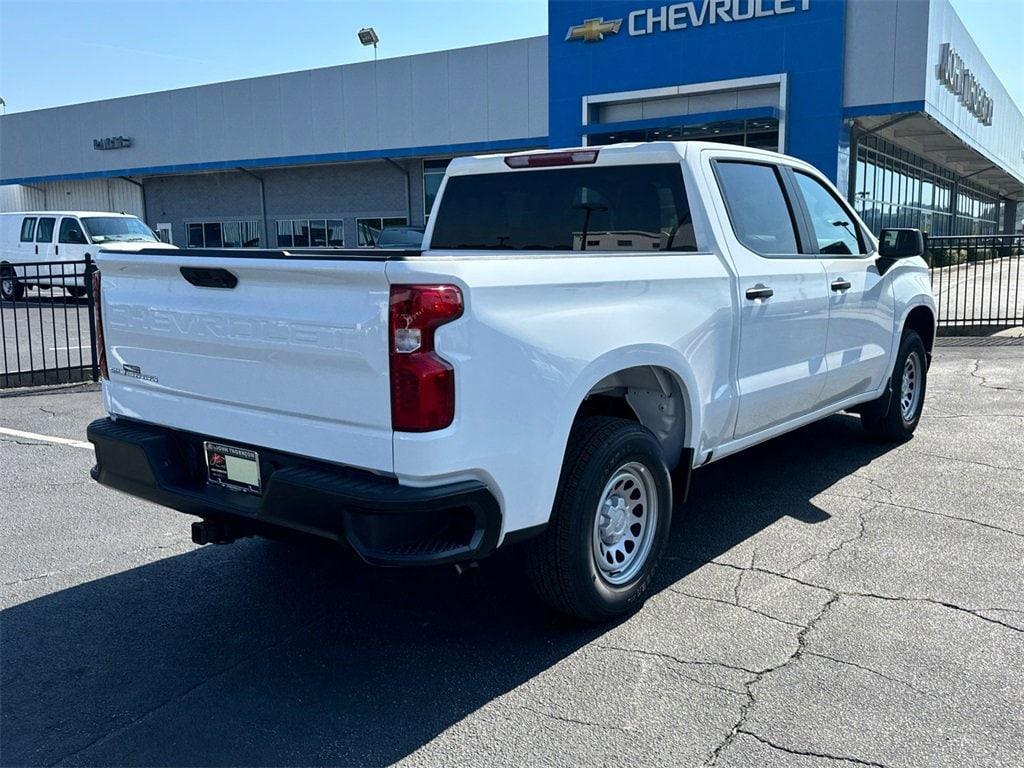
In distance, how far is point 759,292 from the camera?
4625mm

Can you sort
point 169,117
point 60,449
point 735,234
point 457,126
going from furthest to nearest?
point 169,117, point 457,126, point 60,449, point 735,234

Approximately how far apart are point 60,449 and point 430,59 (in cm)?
2328

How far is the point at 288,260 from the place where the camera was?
3.21m

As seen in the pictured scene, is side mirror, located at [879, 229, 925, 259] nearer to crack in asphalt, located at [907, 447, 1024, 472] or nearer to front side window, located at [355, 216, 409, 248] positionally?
crack in asphalt, located at [907, 447, 1024, 472]

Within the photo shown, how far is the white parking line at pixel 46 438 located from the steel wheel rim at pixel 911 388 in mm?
6365

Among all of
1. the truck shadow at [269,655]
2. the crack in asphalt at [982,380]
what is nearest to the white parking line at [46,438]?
the truck shadow at [269,655]

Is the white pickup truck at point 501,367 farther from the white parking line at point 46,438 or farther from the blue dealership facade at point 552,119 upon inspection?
the blue dealership facade at point 552,119

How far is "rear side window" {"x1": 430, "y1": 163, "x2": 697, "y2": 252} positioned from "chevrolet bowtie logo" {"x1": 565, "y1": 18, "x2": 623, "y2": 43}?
18.6m

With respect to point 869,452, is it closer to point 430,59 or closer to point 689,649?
point 689,649

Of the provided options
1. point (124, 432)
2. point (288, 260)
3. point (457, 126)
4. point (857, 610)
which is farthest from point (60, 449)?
point (457, 126)

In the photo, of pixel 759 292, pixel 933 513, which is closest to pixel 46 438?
pixel 759 292

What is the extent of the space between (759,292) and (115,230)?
68.0 ft

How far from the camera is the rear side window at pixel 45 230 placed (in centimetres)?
2245

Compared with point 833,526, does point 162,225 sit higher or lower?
higher
